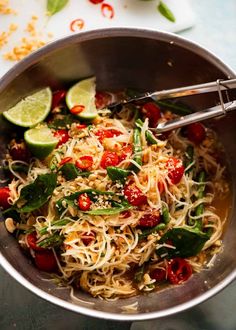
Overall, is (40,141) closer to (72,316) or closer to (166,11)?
(72,316)

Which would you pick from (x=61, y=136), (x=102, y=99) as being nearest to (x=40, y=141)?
(x=61, y=136)

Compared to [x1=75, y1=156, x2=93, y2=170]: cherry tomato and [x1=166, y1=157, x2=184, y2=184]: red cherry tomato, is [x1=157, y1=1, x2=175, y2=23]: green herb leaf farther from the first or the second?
[x1=75, y1=156, x2=93, y2=170]: cherry tomato

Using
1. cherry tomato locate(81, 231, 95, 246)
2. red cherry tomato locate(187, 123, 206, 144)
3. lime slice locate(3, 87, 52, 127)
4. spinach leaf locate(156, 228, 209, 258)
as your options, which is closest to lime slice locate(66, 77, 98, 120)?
lime slice locate(3, 87, 52, 127)

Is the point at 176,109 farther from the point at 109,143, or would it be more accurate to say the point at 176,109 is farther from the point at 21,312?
the point at 21,312

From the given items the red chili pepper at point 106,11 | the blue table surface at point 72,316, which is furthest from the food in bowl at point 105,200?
the red chili pepper at point 106,11

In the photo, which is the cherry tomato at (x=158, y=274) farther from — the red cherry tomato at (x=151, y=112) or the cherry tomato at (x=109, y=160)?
the red cherry tomato at (x=151, y=112)

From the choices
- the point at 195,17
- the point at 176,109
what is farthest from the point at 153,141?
the point at 195,17
